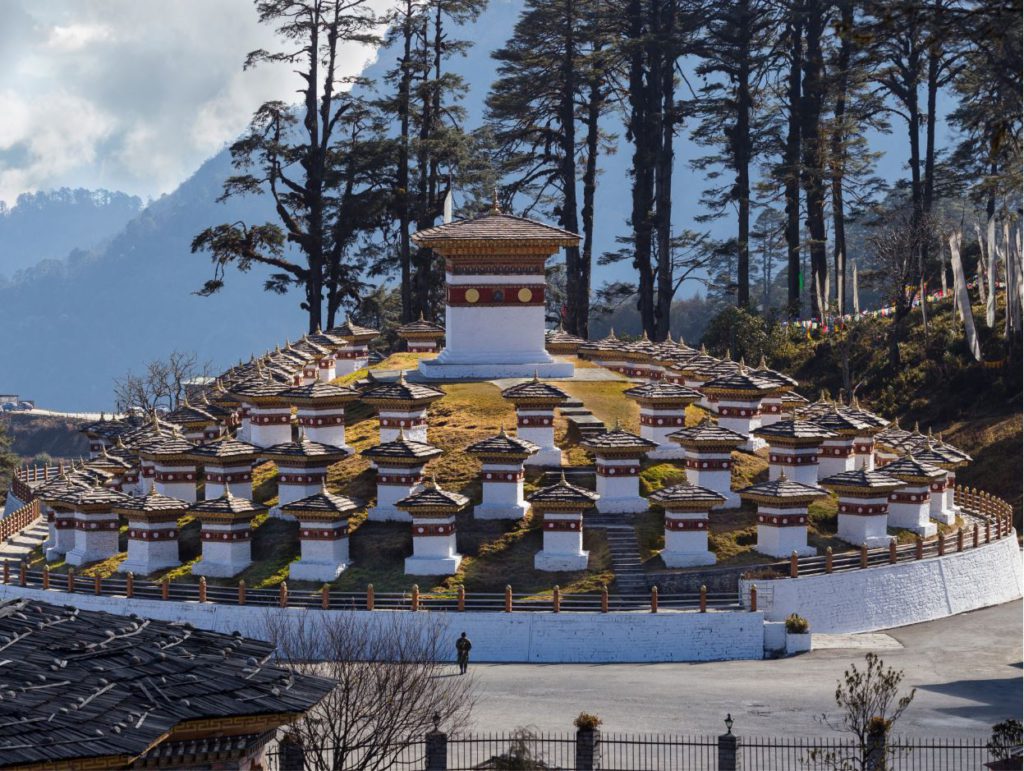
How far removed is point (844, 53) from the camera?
7425cm

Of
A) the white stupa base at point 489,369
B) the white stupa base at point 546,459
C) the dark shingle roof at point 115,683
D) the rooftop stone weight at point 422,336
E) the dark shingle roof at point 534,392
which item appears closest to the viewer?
the dark shingle roof at point 115,683

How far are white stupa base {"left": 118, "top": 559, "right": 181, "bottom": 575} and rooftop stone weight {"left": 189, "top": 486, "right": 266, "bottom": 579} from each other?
1236mm

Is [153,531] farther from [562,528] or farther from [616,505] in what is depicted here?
[616,505]

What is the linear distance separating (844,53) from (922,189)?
7.18m

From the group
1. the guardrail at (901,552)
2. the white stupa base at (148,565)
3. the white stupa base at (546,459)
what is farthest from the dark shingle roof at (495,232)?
the guardrail at (901,552)

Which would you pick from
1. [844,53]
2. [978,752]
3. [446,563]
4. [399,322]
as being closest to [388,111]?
[399,322]

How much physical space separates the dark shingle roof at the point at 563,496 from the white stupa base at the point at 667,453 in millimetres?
5107

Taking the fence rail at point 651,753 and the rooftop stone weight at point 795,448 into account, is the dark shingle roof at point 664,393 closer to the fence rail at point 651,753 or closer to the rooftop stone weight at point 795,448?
the rooftop stone weight at point 795,448

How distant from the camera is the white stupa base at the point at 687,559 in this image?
44.0 meters

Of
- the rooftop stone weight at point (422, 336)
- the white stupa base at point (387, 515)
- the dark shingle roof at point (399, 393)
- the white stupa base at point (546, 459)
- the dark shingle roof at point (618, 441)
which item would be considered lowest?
the white stupa base at point (387, 515)

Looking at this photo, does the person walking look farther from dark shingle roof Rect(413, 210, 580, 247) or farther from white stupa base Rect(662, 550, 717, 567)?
dark shingle roof Rect(413, 210, 580, 247)

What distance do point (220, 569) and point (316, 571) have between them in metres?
2.88

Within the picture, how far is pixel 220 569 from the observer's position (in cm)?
4497

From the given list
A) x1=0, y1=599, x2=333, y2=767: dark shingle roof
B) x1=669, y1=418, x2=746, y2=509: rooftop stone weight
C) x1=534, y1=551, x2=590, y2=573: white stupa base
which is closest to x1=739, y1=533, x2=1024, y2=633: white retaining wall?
x1=534, y1=551, x2=590, y2=573: white stupa base
